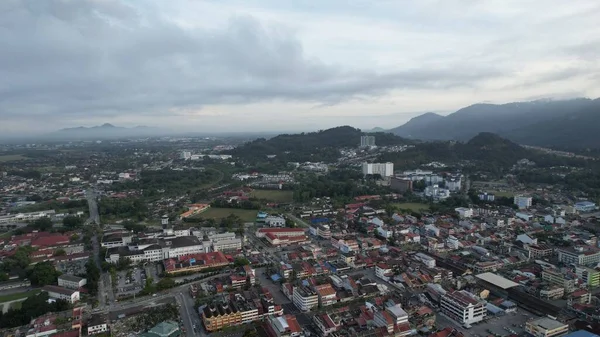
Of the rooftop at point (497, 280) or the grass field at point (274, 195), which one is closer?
the rooftop at point (497, 280)

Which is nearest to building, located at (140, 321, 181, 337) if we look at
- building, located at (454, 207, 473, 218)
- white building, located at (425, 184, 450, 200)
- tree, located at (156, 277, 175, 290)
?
tree, located at (156, 277, 175, 290)

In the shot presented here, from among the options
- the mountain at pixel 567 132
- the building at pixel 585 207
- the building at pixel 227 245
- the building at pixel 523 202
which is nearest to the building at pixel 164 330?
the building at pixel 227 245

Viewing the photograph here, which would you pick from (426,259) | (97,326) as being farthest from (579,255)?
(97,326)

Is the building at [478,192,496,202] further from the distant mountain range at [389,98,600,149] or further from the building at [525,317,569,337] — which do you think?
the distant mountain range at [389,98,600,149]

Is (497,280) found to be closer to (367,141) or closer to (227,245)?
(227,245)

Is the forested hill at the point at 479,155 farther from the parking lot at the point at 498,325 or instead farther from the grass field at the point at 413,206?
the parking lot at the point at 498,325

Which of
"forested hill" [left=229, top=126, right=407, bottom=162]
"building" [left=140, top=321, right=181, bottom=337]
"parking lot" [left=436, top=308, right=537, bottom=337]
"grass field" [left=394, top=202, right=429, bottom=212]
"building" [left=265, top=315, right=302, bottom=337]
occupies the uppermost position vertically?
"forested hill" [left=229, top=126, right=407, bottom=162]

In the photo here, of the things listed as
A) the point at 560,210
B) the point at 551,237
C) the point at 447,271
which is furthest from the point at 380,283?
the point at 560,210
